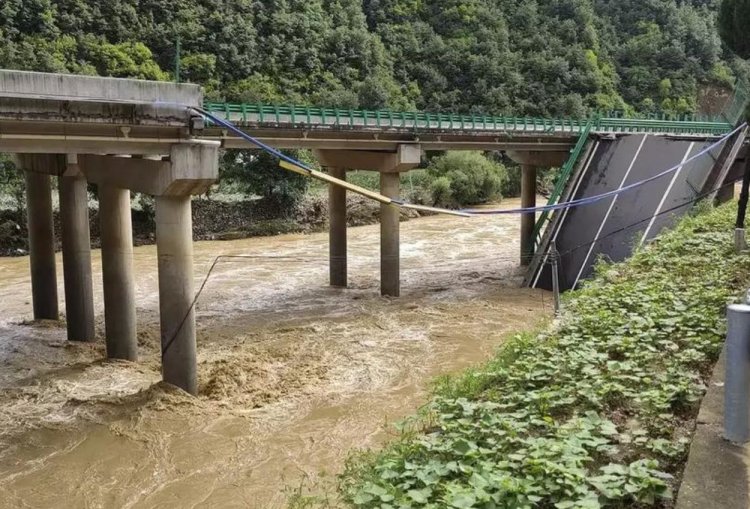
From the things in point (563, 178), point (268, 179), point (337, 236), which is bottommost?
point (337, 236)

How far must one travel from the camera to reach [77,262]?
17297 mm

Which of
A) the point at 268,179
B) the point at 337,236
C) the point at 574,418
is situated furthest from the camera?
the point at 268,179

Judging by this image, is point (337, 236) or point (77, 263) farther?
point (337, 236)

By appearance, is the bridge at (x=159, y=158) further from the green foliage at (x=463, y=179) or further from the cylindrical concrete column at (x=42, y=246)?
the green foliage at (x=463, y=179)

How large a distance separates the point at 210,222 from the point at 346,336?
23.1 meters

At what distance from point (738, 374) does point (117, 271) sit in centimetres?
1383

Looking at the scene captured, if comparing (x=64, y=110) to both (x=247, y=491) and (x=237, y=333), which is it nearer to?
(x=247, y=491)

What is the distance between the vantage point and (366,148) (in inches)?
907

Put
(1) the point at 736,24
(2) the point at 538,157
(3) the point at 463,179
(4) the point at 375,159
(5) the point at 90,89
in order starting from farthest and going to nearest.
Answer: (3) the point at 463,179 → (2) the point at 538,157 → (1) the point at 736,24 → (4) the point at 375,159 → (5) the point at 90,89

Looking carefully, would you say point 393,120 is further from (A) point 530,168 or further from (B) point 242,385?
(B) point 242,385

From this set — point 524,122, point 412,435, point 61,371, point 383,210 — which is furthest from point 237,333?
point 524,122

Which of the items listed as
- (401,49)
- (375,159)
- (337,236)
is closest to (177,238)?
(375,159)

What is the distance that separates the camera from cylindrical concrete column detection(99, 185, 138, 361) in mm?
15547

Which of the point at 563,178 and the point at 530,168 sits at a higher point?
the point at 530,168
